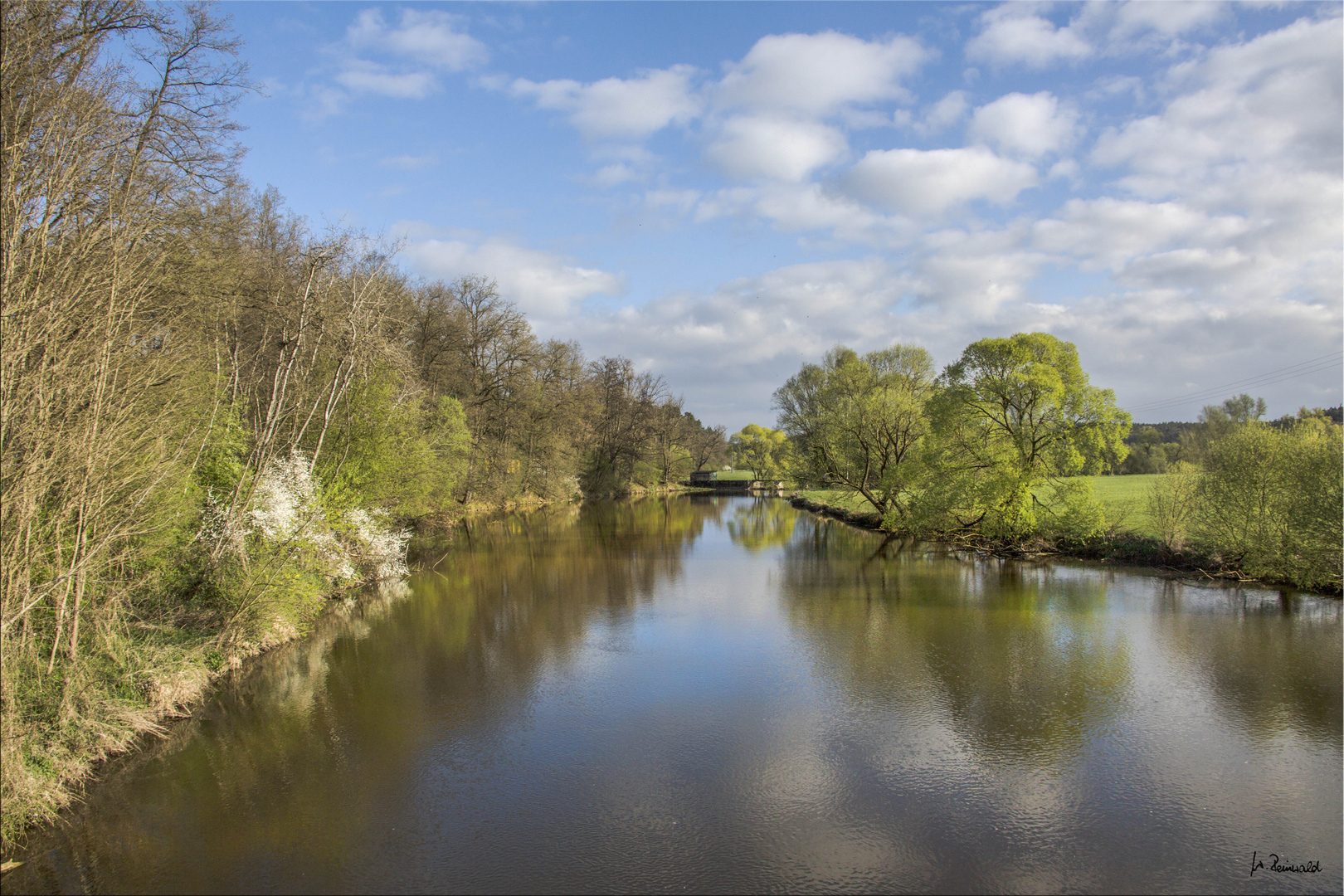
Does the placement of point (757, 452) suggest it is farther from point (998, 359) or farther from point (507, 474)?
point (998, 359)

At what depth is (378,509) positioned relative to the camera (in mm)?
18094

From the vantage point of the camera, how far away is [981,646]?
1194cm

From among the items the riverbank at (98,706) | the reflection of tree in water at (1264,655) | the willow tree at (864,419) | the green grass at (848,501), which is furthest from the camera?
the green grass at (848,501)

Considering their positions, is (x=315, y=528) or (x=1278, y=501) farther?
(x=1278, y=501)

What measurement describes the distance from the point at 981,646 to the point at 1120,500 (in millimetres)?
20447

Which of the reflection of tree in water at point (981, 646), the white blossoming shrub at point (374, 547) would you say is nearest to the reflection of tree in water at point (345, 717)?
the white blossoming shrub at point (374, 547)

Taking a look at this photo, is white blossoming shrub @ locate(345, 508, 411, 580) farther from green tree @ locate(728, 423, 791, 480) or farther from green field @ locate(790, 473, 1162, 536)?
green tree @ locate(728, 423, 791, 480)

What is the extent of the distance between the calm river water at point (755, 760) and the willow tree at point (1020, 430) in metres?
7.46

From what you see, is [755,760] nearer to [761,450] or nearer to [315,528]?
[315,528]

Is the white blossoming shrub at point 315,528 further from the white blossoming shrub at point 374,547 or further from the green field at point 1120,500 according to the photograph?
the green field at point 1120,500

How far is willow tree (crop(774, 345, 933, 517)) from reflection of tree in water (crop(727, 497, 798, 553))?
3.63 meters

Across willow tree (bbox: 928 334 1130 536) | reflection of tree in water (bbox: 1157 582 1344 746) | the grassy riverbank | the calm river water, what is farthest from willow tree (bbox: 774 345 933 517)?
Result: the calm river water

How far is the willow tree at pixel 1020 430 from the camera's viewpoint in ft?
70.8
